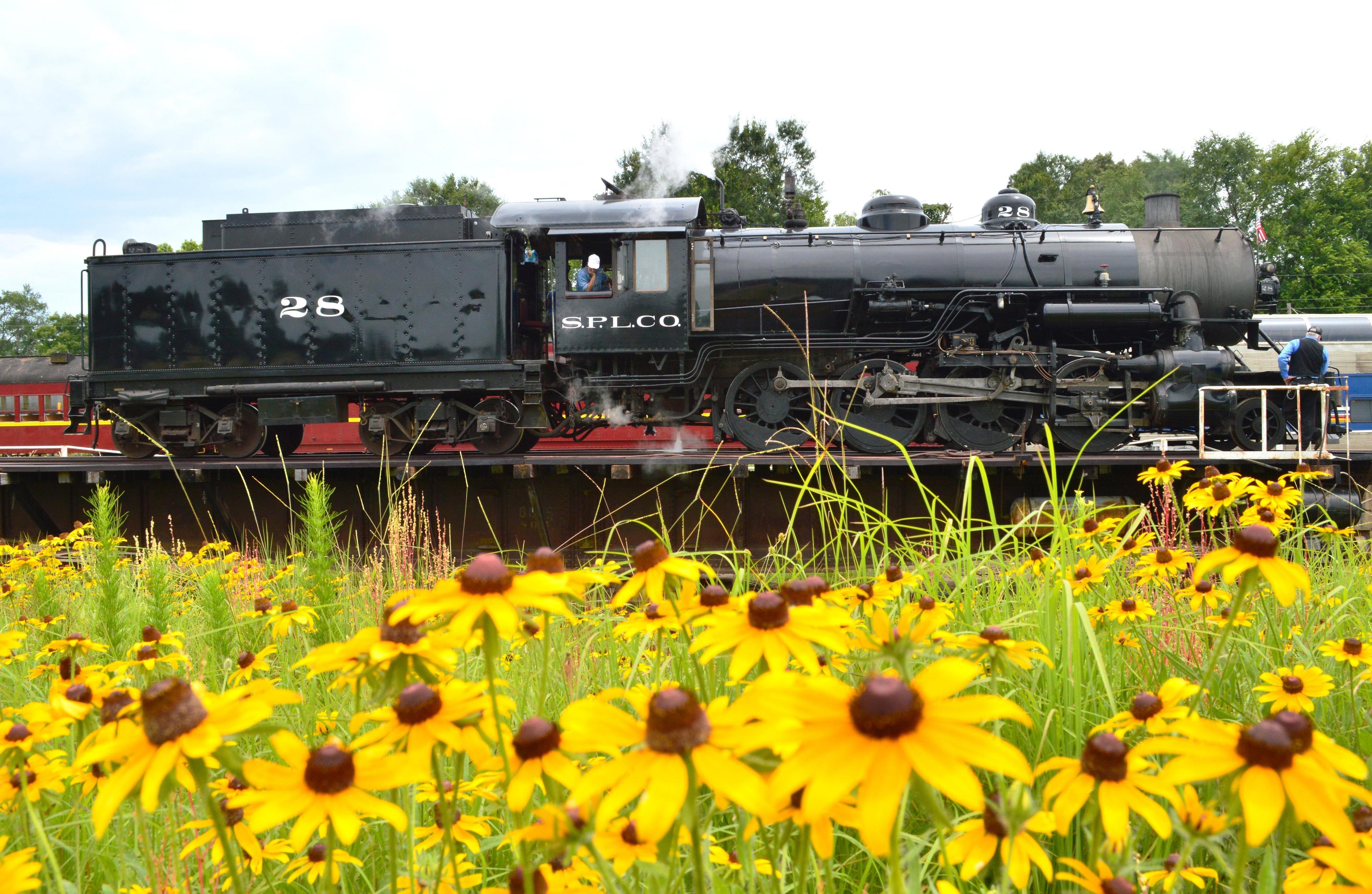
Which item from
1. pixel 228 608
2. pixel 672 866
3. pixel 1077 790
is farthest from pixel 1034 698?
pixel 228 608

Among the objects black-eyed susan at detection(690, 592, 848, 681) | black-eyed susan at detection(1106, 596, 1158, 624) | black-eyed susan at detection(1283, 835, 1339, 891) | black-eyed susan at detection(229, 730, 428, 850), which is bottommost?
black-eyed susan at detection(1283, 835, 1339, 891)

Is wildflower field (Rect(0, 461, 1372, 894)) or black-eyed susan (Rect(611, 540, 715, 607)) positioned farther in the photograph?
black-eyed susan (Rect(611, 540, 715, 607))

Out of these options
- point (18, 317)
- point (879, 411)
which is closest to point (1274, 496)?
point (879, 411)

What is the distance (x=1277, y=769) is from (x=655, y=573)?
0.79 m

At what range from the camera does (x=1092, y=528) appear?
9.30ft

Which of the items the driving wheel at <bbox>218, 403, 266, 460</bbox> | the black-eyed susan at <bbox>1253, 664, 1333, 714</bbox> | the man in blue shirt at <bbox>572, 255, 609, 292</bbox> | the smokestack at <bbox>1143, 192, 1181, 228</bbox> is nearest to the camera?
the black-eyed susan at <bbox>1253, 664, 1333, 714</bbox>

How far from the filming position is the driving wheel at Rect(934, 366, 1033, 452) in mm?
8977

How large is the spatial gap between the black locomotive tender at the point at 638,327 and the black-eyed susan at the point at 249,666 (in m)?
6.54

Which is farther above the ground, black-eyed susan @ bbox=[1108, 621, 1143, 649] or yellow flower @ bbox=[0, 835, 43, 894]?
yellow flower @ bbox=[0, 835, 43, 894]

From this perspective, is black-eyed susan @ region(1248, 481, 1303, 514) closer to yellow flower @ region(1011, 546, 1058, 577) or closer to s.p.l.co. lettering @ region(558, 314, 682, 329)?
yellow flower @ region(1011, 546, 1058, 577)

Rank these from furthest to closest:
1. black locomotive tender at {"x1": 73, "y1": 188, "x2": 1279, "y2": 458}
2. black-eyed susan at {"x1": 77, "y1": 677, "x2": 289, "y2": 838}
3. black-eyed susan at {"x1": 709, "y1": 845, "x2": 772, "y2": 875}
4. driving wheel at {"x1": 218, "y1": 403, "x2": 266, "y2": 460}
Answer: driving wheel at {"x1": 218, "y1": 403, "x2": 266, "y2": 460} → black locomotive tender at {"x1": 73, "y1": 188, "x2": 1279, "y2": 458} → black-eyed susan at {"x1": 709, "y1": 845, "x2": 772, "y2": 875} → black-eyed susan at {"x1": 77, "y1": 677, "x2": 289, "y2": 838}

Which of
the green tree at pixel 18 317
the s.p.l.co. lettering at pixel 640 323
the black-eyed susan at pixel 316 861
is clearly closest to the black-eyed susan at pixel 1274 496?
the black-eyed susan at pixel 316 861

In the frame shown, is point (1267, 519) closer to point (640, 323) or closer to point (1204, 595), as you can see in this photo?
point (1204, 595)

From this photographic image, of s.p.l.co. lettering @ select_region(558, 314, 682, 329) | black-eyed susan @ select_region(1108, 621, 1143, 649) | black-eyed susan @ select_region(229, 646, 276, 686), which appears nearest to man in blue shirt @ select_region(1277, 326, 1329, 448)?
s.p.l.co. lettering @ select_region(558, 314, 682, 329)
